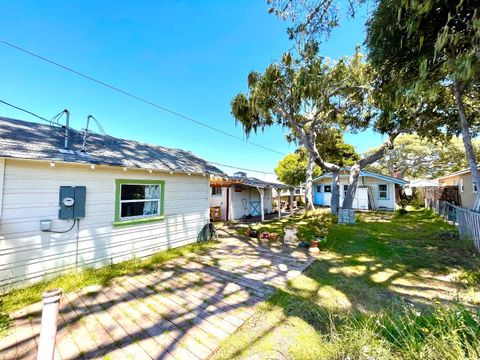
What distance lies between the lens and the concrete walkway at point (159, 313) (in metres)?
2.56

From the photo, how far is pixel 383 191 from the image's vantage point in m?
18.1

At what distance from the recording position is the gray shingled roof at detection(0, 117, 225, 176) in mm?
4213

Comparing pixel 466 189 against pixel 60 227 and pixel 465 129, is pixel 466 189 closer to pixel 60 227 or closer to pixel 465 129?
pixel 465 129

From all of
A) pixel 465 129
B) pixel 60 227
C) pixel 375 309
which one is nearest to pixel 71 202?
pixel 60 227

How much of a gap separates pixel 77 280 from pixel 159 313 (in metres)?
2.37

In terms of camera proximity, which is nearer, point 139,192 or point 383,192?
point 139,192

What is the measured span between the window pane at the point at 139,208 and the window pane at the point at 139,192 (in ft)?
0.57

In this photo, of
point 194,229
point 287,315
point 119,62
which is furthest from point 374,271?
point 119,62

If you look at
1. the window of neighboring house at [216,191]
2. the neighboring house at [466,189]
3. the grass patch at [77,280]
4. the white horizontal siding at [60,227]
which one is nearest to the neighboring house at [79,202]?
the white horizontal siding at [60,227]

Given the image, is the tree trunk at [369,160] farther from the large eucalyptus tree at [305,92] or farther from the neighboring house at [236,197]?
the neighboring house at [236,197]

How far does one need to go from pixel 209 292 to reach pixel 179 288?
66cm

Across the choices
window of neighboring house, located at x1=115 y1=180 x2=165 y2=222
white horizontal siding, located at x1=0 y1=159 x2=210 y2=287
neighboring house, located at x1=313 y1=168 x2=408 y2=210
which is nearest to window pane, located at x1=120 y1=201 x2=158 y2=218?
window of neighboring house, located at x1=115 y1=180 x2=165 y2=222

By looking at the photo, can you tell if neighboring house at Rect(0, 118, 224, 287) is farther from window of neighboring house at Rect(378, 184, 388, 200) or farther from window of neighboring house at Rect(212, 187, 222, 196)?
window of neighboring house at Rect(378, 184, 388, 200)

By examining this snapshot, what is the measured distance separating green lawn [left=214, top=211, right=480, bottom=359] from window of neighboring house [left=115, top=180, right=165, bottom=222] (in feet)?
14.4
